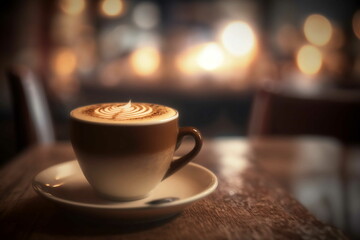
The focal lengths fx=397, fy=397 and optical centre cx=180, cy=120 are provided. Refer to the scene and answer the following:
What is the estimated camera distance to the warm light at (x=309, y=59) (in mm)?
3996

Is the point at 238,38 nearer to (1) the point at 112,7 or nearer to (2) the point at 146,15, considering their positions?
(2) the point at 146,15

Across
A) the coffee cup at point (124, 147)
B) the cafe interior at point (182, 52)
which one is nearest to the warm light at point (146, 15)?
the cafe interior at point (182, 52)

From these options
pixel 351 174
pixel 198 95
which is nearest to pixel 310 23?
pixel 198 95

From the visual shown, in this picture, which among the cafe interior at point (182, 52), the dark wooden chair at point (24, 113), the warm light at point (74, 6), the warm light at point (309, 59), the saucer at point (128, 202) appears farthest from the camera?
the warm light at point (309, 59)

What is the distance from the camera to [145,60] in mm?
3826

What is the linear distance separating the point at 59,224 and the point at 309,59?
12.9ft

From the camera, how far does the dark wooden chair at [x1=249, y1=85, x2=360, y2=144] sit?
1226mm

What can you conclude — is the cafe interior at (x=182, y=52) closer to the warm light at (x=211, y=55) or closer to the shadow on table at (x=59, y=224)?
the warm light at (x=211, y=55)

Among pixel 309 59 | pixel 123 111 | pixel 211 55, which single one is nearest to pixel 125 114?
pixel 123 111

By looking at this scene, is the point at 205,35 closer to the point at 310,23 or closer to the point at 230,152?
the point at 310,23

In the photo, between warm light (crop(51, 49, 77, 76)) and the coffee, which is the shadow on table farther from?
warm light (crop(51, 49, 77, 76))

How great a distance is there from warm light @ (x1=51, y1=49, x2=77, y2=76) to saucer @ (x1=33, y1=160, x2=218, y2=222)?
3.26m

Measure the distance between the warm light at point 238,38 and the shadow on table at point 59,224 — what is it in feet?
11.3

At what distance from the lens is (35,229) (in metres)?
0.46
